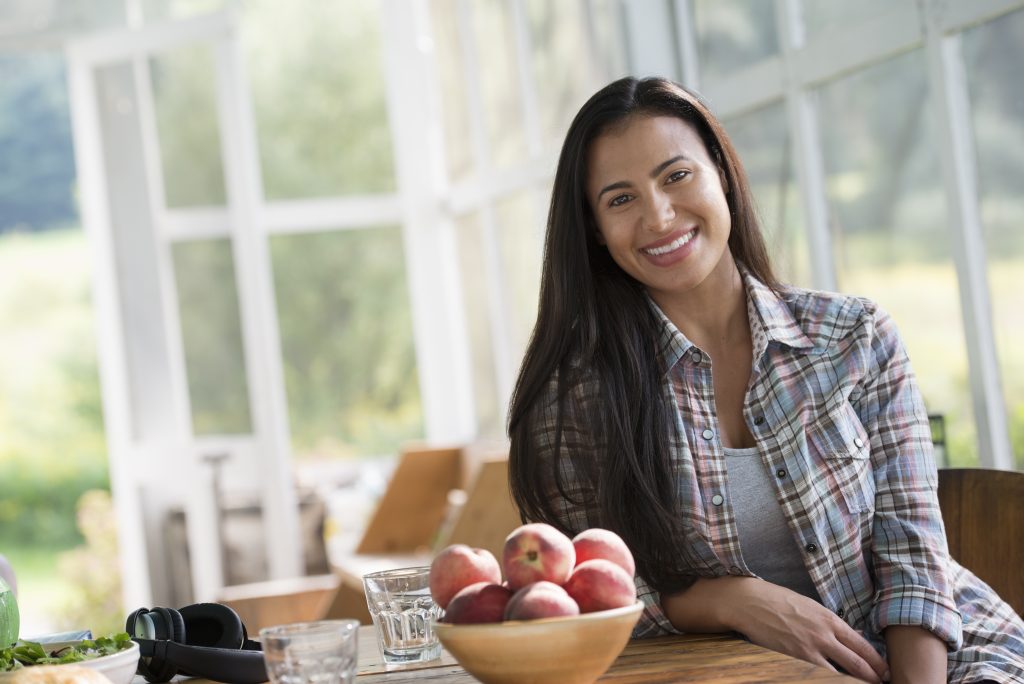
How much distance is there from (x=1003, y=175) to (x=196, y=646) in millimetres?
1615

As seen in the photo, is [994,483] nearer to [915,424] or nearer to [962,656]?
[915,424]

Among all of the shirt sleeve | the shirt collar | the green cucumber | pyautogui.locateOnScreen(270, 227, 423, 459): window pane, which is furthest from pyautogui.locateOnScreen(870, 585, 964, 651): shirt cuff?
pyautogui.locateOnScreen(270, 227, 423, 459): window pane

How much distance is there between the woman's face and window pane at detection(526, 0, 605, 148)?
2013 mm

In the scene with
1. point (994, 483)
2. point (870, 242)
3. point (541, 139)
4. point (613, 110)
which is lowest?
point (994, 483)

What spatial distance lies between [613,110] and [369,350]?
173 inches

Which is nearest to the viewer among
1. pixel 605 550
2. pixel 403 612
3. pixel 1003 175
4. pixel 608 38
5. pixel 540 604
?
pixel 540 604

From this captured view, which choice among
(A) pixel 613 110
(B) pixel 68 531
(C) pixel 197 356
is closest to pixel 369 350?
(C) pixel 197 356

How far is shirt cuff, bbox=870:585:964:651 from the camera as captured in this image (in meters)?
1.64

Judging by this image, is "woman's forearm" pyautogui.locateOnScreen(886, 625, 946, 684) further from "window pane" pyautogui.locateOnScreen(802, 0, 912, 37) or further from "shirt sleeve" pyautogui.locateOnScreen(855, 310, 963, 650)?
"window pane" pyautogui.locateOnScreen(802, 0, 912, 37)

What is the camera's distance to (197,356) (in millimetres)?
5301

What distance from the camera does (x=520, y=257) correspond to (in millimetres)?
4801

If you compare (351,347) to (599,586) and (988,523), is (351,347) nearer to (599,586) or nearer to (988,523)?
(988,523)

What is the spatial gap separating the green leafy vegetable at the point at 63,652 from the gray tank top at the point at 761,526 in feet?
2.69

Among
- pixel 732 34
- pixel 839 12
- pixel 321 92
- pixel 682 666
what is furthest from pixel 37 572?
pixel 682 666
